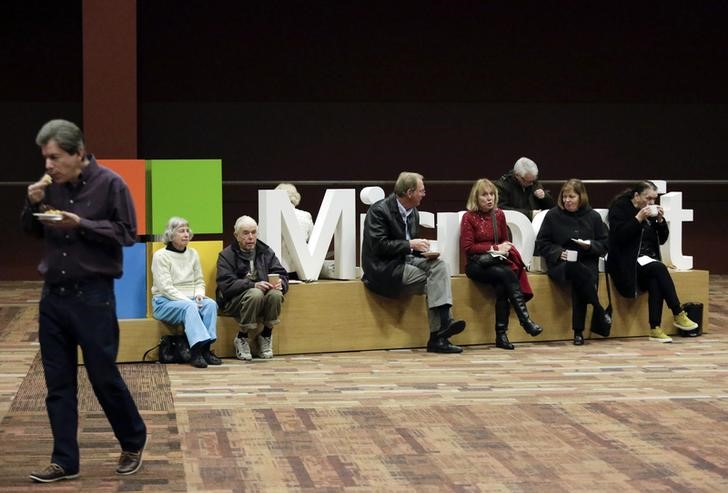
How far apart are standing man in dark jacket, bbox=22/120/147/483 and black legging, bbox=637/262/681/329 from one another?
4.87 m

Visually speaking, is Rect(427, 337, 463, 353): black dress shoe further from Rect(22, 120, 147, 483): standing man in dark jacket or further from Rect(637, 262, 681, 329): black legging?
Rect(22, 120, 147, 483): standing man in dark jacket

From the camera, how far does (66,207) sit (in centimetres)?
421

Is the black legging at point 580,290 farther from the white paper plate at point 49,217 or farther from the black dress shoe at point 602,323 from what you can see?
the white paper plate at point 49,217

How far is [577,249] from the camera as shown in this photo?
8.02 metres

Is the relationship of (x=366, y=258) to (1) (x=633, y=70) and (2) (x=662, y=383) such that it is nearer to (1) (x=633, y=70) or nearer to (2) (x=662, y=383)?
(2) (x=662, y=383)

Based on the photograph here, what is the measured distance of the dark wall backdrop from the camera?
38.6ft

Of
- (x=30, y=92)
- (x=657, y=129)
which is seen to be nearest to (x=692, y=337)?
(x=657, y=129)

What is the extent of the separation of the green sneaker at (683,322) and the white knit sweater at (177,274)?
3.41 metres

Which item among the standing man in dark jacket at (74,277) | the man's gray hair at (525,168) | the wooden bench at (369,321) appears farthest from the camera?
the man's gray hair at (525,168)

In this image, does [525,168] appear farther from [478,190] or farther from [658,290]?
[658,290]

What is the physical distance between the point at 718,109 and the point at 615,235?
5.15 meters

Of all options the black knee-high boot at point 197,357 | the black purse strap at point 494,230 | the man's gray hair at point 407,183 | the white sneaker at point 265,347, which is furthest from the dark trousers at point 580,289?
the black knee-high boot at point 197,357

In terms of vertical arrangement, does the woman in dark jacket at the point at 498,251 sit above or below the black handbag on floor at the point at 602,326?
above

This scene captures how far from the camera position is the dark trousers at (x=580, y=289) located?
26.2ft
